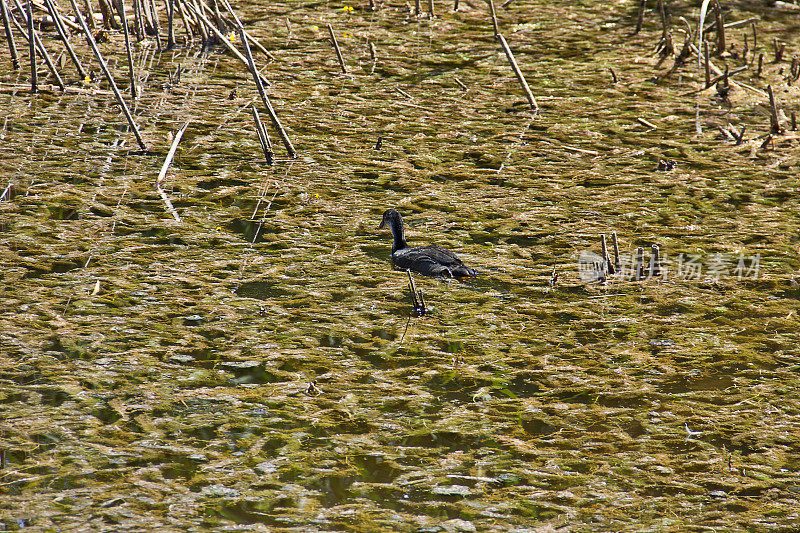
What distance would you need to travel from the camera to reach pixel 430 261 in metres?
4.58

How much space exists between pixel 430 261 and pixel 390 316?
453 mm

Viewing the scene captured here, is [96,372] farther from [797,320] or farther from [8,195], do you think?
[797,320]

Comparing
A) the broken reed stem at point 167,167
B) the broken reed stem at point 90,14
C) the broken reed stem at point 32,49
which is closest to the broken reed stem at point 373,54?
the broken reed stem at point 167,167

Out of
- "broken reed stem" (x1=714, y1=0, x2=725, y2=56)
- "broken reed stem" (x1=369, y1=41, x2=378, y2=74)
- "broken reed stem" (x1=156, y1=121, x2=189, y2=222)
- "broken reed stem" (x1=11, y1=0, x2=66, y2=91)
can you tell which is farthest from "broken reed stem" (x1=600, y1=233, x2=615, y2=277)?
"broken reed stem" (x1=714, y1=0, x2=725, y2=56)

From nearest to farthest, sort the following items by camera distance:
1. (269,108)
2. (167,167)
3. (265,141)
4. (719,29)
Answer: (167,167) → (269,108) → (265,141) → (719,29)

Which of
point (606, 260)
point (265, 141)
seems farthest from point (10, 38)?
point (606, 260)

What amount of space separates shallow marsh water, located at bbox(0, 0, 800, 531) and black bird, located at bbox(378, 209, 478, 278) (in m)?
0.09

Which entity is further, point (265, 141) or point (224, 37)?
point (224, 37)

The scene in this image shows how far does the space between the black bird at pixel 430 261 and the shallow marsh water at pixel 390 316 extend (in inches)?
3.4

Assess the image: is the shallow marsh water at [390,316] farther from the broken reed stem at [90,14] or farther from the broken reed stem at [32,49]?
the broken reed stem at [90,14]

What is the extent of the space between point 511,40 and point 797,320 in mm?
4990

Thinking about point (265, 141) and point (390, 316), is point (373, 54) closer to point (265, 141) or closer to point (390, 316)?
point (265, 141)

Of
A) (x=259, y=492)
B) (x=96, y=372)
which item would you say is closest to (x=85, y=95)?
(x=96, y=372)
